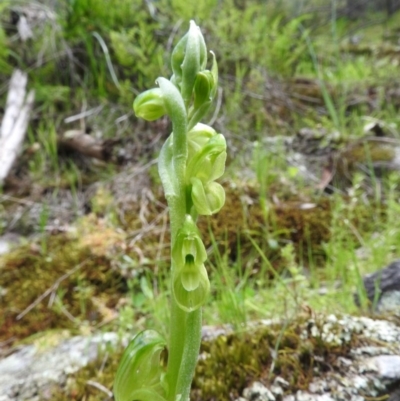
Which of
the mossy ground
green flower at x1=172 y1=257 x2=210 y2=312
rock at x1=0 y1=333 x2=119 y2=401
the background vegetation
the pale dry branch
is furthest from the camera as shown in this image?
the pale dry branch

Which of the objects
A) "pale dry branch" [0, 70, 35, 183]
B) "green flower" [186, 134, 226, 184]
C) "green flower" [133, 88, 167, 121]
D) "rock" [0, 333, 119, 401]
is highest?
"pale dry branch" [0, 70, 35, 183]

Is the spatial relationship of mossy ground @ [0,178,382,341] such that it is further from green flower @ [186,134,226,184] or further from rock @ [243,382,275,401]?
green flower @ [186,134,226,184]

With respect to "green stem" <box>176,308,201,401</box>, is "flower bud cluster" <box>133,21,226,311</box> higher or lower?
higher

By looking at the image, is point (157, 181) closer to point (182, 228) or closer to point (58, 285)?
point (58, 285)

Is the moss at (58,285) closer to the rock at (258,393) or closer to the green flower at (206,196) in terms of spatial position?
the rock at (258,393)

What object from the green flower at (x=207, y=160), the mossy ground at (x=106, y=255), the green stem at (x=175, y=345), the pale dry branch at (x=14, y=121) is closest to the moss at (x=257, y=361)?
the green stem at (x=175, y=345)

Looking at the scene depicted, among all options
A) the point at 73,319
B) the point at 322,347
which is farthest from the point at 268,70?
the point at 322,347

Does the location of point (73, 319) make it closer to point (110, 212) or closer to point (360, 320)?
point (110, 212)

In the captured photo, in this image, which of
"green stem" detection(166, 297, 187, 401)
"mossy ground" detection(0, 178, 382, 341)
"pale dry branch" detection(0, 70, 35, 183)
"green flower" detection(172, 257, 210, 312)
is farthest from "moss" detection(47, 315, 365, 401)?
"pale dry branch" detection(0, 70, 35, 183)
